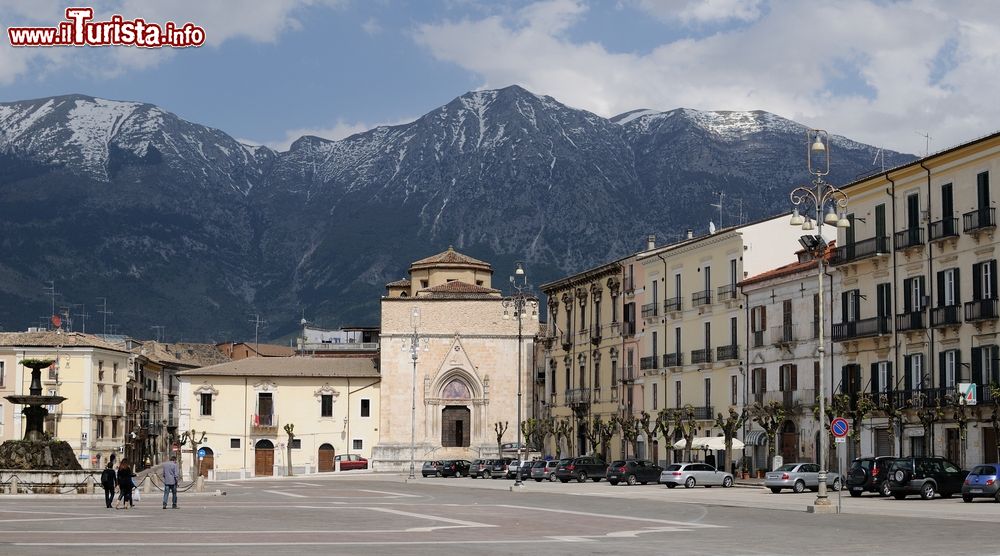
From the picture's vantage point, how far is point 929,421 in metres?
61.8

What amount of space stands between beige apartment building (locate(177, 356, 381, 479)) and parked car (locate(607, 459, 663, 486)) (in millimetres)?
42049

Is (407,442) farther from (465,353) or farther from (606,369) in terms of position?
(606,369)

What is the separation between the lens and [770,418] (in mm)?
74375

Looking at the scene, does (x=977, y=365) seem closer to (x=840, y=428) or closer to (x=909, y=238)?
(x=909, y=238)

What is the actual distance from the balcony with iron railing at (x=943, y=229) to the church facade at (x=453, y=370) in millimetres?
56807

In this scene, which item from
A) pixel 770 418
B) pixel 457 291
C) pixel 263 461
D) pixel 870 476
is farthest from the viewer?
pixel 457 291

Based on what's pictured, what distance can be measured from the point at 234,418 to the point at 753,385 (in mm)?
50040

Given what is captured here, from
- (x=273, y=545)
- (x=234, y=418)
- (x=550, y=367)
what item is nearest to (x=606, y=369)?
(x=550, y=367)

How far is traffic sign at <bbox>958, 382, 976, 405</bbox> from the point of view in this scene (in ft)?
193

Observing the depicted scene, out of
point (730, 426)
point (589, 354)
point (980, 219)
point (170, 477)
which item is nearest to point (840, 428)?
point (980, 219)

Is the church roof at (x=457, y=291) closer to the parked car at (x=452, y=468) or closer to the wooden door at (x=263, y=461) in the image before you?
the wooden door at (x=263, y=461)

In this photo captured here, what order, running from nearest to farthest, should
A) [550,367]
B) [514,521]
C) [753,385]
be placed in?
[514,521] < [753,385] < [550,367]

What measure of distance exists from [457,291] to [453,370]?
676 cm

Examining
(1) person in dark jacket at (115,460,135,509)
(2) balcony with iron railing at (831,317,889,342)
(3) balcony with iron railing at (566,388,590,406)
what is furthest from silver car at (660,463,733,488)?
(3) balcony with iron railing at (566,388,590,406)
